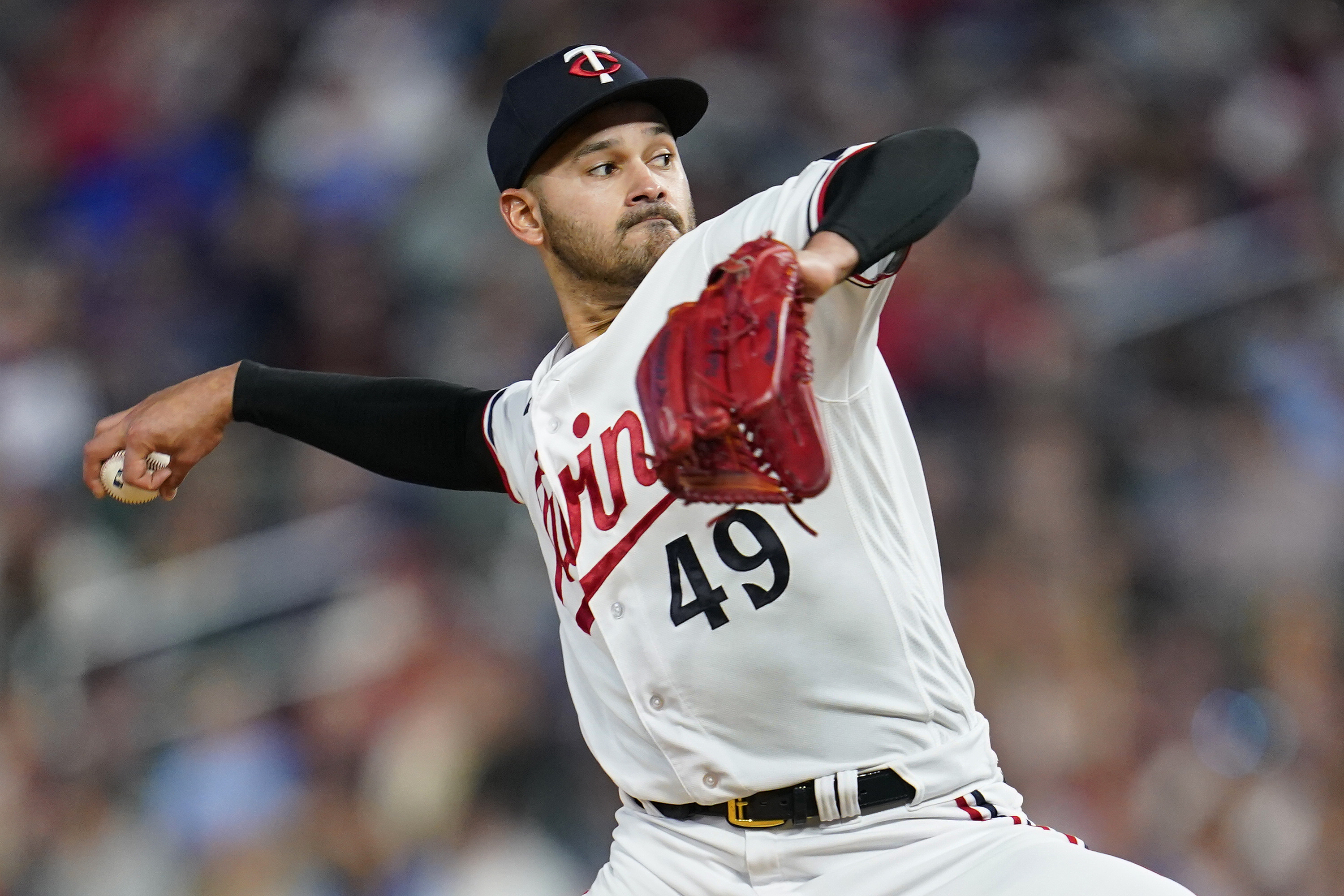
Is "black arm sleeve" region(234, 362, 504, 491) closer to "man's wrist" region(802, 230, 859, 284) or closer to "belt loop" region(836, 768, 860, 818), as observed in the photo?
"belt loop" region(836, 768, 860, 818)

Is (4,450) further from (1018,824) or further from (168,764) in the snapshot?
(1018,824)

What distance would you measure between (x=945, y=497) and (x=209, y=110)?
350 cm

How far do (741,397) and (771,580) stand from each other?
1.82 ft

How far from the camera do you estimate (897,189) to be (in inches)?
65.5

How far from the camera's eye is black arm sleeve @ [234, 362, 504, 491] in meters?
2.56

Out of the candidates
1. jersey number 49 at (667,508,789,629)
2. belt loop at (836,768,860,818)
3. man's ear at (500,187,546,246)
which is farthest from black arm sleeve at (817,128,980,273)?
man's ear at (500,187,546,246)

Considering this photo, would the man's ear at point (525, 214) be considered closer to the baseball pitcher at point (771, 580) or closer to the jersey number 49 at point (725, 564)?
the baseball pitcher at point (771, 580)

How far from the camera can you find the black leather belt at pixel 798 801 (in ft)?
6.34

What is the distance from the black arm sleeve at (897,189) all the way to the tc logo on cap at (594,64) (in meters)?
0.73

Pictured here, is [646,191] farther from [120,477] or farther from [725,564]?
[120,477]

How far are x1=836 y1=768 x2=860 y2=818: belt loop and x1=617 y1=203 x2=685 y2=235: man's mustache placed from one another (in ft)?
3.12

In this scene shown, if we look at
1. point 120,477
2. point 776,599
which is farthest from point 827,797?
point 120,477

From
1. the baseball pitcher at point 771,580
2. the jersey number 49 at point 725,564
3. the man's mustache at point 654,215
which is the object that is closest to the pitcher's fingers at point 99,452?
the baseball pitcher at point 771,580

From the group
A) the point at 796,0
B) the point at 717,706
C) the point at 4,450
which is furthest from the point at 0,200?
the point at 717,706
